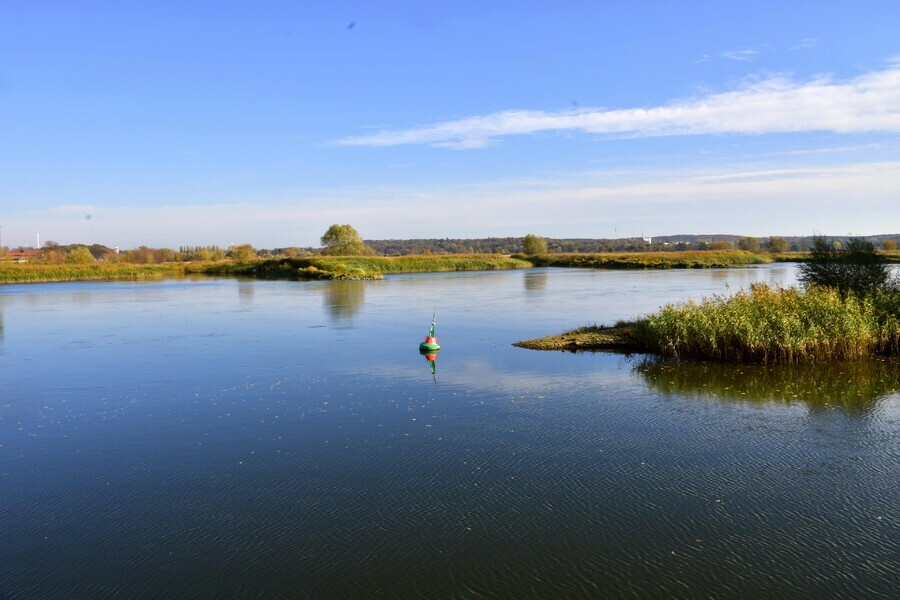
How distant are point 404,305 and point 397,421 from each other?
22.1 metres

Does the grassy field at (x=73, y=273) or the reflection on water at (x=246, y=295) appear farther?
the grassy field at (x=73, y=273)

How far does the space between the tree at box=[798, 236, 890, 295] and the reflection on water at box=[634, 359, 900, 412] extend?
4.34 metres

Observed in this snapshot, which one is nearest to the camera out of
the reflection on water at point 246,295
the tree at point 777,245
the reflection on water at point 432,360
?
the reflection on water at point 432,360

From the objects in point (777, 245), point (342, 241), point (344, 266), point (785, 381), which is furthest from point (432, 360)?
point (777, 245)

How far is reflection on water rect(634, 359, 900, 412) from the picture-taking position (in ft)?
44.0

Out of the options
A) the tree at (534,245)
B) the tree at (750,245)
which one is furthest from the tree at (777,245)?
the tree at (534,245)

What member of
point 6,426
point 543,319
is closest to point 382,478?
point 6,426

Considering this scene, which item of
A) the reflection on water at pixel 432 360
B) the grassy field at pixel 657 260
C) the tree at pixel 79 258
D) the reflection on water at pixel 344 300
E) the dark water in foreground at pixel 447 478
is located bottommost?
the dark water in foreground at pixel 447 478

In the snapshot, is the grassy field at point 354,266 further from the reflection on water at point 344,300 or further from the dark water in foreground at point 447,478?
the dark water in foreground at point 447,478

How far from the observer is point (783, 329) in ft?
55.3

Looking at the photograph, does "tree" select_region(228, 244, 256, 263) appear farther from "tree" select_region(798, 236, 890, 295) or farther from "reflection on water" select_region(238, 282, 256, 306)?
"tree" select_region(798, 236, 890, 295)

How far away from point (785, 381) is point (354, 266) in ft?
183

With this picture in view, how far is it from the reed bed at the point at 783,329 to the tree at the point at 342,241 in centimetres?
7562

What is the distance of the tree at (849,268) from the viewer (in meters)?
20.6
